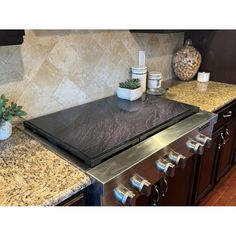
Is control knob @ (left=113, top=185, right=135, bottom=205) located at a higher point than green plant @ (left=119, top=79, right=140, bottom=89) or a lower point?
lower

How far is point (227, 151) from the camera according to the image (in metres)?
2.07

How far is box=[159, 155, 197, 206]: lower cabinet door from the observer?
134cm

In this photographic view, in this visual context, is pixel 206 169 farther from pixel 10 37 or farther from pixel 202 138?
pixel 10 37

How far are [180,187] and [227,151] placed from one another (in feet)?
2.68

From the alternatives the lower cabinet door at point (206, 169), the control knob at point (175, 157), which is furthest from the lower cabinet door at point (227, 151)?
the control knob at point (175, 157)

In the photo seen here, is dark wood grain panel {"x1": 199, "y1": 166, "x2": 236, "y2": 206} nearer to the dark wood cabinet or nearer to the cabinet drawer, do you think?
the dark wood cabinet

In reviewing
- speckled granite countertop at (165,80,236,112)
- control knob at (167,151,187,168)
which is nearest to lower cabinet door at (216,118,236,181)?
speckled granite countertop at (165,80,236,112)

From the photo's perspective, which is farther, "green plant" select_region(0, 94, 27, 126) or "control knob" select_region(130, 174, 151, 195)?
"green plant" select_region(0, 94, 27, 126)

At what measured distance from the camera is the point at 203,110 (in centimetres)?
155

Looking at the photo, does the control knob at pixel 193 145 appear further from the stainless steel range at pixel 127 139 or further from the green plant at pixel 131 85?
the green plant at pixel 131 85

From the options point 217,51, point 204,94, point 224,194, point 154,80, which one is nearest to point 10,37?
point 154,80

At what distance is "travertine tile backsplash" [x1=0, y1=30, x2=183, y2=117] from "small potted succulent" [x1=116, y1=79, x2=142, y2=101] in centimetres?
11
